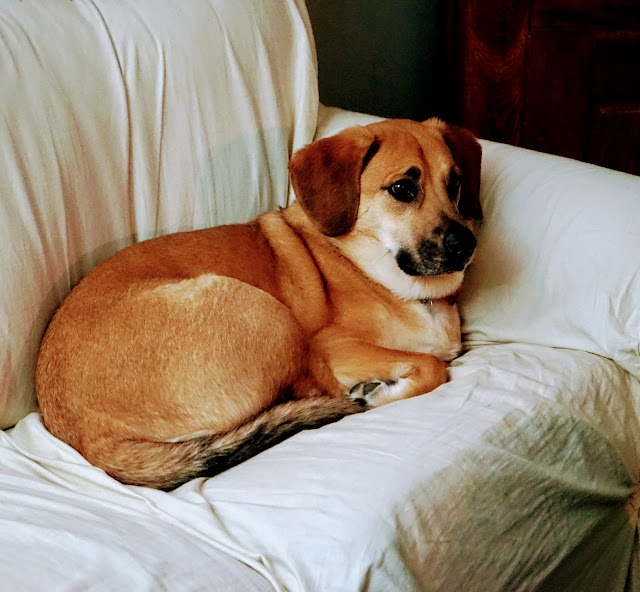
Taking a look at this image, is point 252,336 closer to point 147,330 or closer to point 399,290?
point 147,330

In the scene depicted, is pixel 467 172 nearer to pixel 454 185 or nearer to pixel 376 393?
pixel 454 185

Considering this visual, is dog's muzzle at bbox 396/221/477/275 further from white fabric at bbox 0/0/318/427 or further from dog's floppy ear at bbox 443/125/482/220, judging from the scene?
white fabric at bbox 0/0/318/427

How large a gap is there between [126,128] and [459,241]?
97 cm

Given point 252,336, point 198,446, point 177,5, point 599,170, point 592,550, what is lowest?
point 592,550

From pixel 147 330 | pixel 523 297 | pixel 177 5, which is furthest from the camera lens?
pixel 177 5

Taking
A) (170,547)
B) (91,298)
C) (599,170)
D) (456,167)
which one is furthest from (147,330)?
(599,170)

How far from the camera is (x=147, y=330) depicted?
164 centimetres

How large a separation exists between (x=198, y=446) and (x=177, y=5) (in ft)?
4.42

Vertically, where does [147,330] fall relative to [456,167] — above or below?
below

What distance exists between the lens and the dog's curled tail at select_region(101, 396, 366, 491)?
146 cm

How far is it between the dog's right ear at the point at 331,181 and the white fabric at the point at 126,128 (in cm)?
35

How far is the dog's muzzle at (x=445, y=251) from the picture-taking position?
5.94 ft

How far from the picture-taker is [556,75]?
2859 mm

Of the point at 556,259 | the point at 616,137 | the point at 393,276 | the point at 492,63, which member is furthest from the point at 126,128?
the point at 616,137
